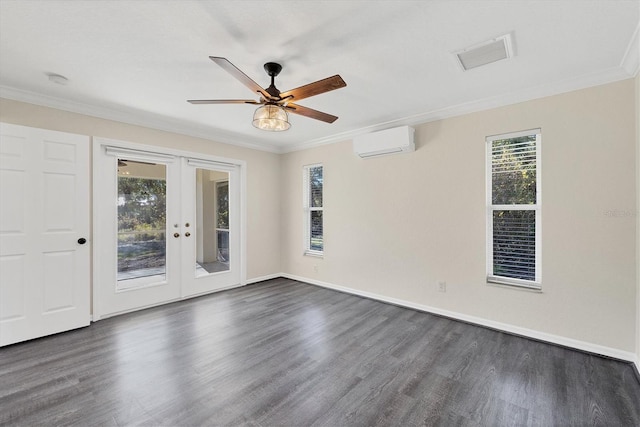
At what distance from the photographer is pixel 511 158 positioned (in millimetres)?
3082

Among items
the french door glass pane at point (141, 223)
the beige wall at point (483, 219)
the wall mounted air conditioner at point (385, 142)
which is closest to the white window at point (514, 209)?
the beige wall at point (483, 219)

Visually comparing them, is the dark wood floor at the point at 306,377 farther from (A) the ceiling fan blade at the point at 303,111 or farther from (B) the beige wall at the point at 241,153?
(A) the ceiling fan blade at the point at 303,111

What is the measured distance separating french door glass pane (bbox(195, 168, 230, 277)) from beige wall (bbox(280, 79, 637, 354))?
166 centimetres

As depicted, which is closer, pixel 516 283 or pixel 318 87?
pixel 318 87

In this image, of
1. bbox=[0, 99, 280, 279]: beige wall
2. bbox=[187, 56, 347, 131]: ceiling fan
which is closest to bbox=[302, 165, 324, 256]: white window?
bbox=[0, 99, 280, 279]: beige wall

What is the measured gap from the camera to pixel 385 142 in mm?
3783

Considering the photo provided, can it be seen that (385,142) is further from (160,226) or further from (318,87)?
(160,226)

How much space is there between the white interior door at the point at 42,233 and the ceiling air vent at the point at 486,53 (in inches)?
158

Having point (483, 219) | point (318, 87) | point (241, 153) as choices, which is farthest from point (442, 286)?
point (241, 153)

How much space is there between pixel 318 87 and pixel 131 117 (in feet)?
9.48

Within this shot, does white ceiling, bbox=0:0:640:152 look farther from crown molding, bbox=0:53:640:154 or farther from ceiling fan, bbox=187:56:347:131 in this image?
ceiling fan, bbox=187:56:347:131

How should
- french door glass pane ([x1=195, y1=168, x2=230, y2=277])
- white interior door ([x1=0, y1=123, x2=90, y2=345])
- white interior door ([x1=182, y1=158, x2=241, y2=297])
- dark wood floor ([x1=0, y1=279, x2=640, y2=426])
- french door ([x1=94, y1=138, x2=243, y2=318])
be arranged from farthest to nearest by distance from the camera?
french door glass pane ([x1=195, y1=168, x2=230, y2=277])
white interior door ([x1=182, y1=158, x2=241, y2=297])
french door ([x1=94, y1=138, x2=243, y2=318])
white interior door ([x1=0, y1=123, x2=90, y2=345])
dark wood floor ([x1=0, y1=279, x2=640, y2=426])

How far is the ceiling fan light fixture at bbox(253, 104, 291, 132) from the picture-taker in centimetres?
234

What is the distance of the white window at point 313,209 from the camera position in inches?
197
